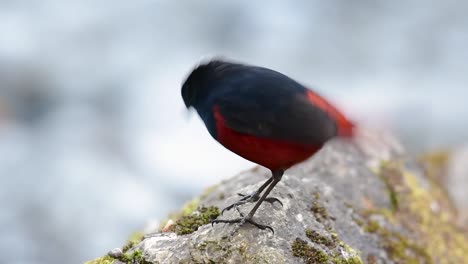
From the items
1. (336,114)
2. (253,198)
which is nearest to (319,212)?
(253,198)

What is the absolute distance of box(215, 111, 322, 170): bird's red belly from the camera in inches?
143

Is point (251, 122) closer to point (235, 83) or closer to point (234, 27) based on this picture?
point (235, 83)

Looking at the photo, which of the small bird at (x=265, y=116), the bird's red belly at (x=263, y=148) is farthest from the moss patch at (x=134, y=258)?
the bird's red belly at (x=263, y=148)

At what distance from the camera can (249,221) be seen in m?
3.85

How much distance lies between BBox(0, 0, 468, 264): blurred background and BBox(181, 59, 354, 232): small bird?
667 cm

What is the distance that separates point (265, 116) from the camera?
3578 millimetres

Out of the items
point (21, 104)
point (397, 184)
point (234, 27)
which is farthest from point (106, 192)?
point (397, 184)

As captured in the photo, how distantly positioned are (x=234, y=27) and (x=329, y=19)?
7.99 feet

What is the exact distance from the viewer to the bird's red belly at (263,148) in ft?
11.9

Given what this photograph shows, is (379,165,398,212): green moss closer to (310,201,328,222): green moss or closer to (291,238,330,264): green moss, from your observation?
(310,201,328,222): green moss

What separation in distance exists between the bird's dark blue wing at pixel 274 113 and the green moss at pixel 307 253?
655mm

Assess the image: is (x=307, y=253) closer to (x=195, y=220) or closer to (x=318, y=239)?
(x=318, y=239)

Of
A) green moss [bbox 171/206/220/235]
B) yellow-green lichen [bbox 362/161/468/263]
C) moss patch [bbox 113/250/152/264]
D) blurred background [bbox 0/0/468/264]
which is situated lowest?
moss patch [bbox 113/250/152/264]

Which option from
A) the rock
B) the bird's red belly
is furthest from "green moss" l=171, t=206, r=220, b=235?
the bird's red belly
